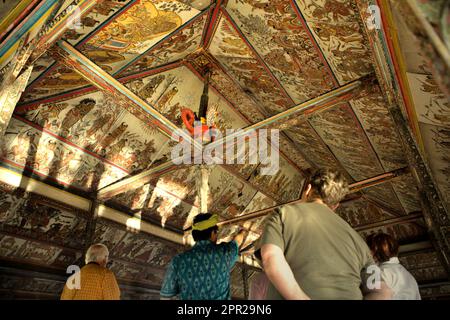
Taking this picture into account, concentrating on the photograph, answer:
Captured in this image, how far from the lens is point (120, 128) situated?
7.41 metres

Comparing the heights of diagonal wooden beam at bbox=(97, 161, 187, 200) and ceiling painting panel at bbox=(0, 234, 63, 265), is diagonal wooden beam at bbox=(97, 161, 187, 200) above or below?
above

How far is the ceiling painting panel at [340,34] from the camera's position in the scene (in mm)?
4160

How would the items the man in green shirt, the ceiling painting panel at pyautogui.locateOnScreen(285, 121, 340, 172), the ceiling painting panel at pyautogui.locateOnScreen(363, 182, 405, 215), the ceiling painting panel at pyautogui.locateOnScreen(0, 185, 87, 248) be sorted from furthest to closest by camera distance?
the ceiling painting panel at pyautogui.locateOnScreen(363, 182, 405, 215), the ceiling painting panel at pyautogui.locateOnScreen(285, 121, 340, 172), the ceiling painting panel at pyautogui.locateOnScreen(0, 185, 87, 248), the man in green shirt

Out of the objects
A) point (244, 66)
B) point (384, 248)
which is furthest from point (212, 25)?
point (384, 248)

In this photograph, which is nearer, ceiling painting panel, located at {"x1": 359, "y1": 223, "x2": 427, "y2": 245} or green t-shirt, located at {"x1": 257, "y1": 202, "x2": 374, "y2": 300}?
green t-shirt, located at {"x1": 257, "y1": 202, "x2": 374, "y2": 300}

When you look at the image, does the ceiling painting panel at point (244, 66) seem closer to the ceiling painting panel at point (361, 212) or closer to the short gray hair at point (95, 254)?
the short gray hair at point (95, 254)

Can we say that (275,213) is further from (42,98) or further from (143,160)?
(143,160)

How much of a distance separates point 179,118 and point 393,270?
6.67 meters

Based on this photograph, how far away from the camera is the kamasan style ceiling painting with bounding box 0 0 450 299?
4398 millimetres

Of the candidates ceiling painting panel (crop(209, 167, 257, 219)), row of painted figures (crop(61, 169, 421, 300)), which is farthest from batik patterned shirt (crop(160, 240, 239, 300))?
ceiling painting panel (crop(209, 167, 257, 219))

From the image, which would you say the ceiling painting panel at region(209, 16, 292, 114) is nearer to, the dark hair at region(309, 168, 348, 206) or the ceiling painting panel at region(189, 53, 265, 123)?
the ceiling painting panel at region(189, 53, 265, 123)

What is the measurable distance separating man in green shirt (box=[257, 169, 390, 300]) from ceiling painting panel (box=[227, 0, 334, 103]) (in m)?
4.03
